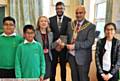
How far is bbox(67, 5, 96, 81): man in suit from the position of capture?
3.47 meters

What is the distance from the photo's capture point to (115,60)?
335 cm

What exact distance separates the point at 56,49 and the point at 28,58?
0.84m

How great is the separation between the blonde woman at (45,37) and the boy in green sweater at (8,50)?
49 cm

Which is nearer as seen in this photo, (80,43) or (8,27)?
(8,27)

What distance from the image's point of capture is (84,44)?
345 centimetres

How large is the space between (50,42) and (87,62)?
63 cm

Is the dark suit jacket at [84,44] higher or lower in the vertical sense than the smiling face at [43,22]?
lower

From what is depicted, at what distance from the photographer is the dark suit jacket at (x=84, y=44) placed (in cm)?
346

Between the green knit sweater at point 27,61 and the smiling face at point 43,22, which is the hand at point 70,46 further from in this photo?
the green knit sweater at point 27,61

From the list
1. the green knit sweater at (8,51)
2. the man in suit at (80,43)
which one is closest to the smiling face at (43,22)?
the man in suit at (80,43)

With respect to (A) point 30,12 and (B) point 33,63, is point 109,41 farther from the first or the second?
(A) point 30,12

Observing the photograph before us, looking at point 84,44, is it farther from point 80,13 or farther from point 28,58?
point 28,58

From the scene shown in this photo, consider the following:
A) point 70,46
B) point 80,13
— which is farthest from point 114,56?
point 80,13

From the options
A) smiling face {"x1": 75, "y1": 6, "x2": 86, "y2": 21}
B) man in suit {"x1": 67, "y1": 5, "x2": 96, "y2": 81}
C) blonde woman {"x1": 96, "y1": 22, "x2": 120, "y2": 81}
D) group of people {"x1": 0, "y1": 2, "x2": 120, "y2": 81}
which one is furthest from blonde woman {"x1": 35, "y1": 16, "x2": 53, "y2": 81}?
blonde woman {"x1": 96, "y1": 22, "x2": 120, "y2": 81}
